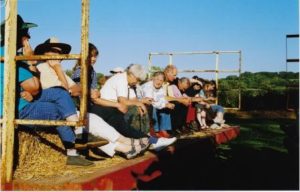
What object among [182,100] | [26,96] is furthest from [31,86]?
[182,100]

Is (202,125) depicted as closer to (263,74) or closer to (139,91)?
(139,91)

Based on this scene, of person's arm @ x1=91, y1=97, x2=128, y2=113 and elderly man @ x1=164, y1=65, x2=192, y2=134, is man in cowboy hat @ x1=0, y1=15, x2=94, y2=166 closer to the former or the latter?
person's arm @ x1=91, y1=97, x2=128, y2=113

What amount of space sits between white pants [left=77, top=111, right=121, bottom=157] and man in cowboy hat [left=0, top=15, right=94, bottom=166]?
50 cm

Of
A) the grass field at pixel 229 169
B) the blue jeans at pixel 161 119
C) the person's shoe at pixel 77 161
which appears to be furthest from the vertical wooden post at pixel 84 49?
the blue jeans at pixel 161 119

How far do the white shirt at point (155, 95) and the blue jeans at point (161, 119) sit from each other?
0.38 feet

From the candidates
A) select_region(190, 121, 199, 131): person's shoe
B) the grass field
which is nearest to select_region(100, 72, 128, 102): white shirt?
the grass field

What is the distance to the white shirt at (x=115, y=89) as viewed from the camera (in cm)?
567

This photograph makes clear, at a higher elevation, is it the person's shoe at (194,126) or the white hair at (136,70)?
the white hair at (136,70)

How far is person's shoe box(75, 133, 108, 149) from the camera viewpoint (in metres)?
4.42

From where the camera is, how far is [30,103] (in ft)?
13.1

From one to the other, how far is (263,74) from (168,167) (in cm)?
2722

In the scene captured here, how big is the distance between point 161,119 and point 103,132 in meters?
3.00

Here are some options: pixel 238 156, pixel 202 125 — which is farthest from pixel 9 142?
pixel 202 125

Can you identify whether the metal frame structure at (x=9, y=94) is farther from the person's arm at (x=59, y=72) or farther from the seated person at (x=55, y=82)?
the person's arm at (x=59, y=72)
